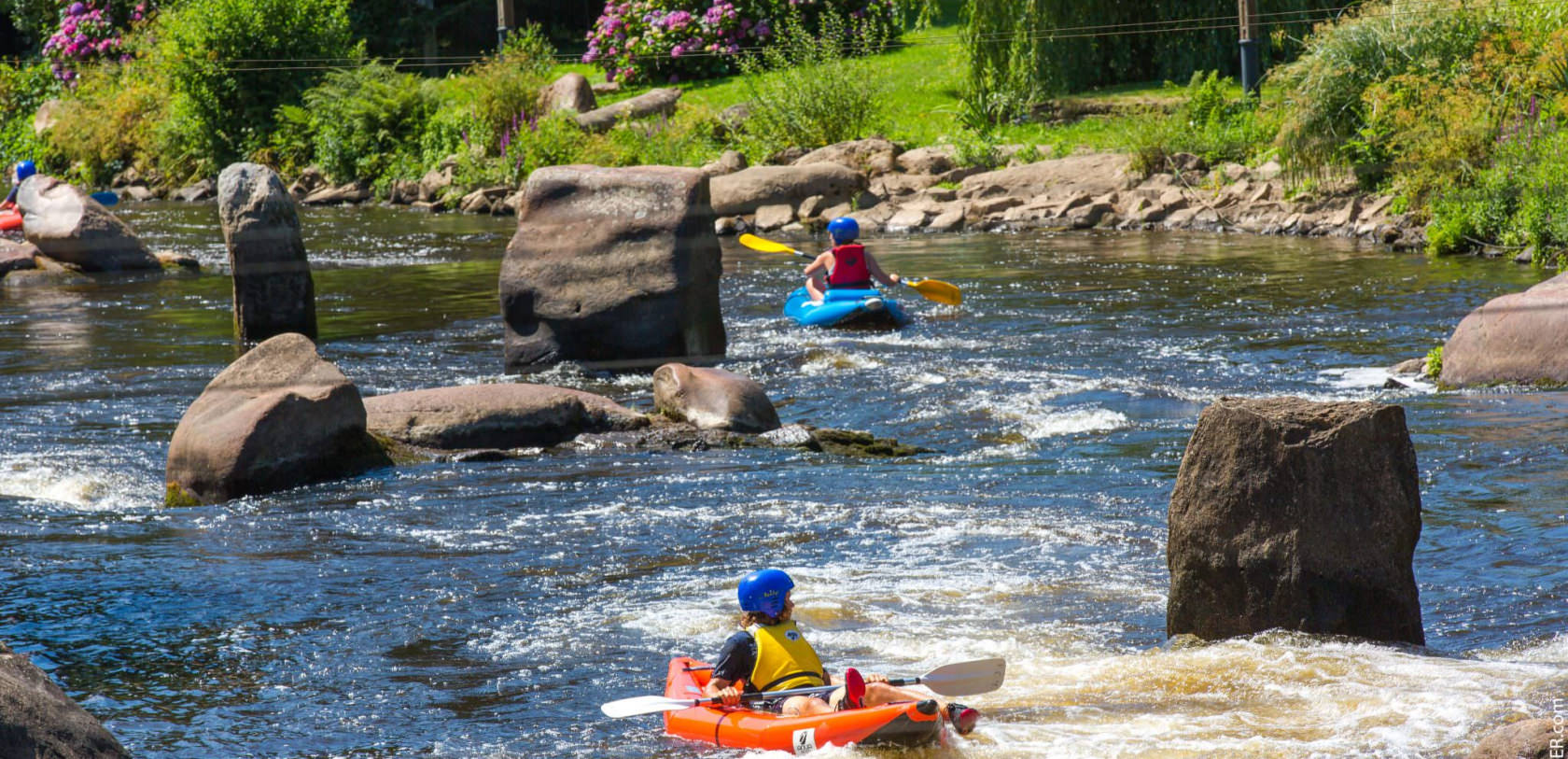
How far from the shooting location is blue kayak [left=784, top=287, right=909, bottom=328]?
14.1m

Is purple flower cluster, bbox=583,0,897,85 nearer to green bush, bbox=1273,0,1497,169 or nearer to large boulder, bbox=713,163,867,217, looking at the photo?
large boulder, bbox=713,163,867,217

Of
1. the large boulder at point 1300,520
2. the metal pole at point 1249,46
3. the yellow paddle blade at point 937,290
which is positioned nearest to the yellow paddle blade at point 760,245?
the yellow paddle blade at point 937,290

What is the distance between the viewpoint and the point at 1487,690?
545 centimetres

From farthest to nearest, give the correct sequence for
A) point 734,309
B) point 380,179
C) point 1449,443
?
point 380,179, point 734,309, point 1449,443

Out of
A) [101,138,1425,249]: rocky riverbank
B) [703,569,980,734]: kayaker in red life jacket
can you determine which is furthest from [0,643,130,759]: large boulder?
[101,138,1425,249]: rocky riverbank

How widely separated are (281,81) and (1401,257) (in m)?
20.8

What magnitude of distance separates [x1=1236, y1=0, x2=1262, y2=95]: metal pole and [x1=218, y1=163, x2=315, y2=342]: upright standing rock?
12805 mm

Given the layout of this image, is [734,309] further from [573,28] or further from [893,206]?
[573,28]

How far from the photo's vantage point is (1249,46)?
21.6 metres

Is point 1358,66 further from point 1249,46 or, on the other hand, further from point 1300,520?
point 1300,520

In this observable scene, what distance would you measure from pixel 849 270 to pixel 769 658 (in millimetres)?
9178

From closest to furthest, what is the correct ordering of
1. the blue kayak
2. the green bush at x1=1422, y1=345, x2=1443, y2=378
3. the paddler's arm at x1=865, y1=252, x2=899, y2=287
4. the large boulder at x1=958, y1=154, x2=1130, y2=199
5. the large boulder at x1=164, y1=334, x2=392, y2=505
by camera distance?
the large boulder at x1=164, y1=334, x2=392, y2=505, the green bush at x1=1422, y1=345, x2=1443, y2=378, the blue kayak, the paddler's arm at x1=865, y1=252, x2=899, y2=287, the large boulder at x1=958, y1=154, x2=1130, y2=199

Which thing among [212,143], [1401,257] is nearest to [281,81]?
[212,143]

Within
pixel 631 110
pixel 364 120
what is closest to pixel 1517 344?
pixel 631 110
